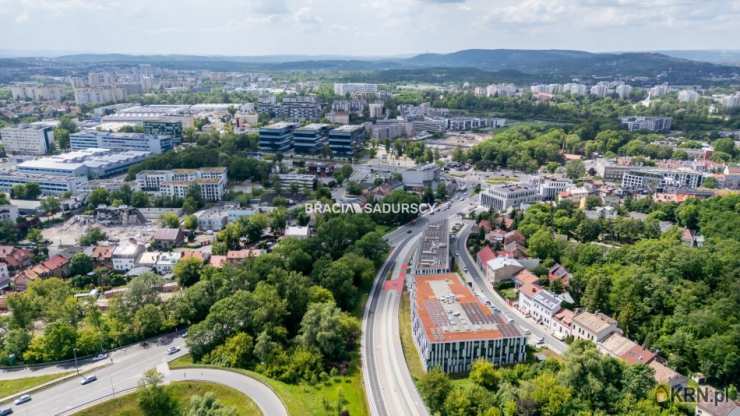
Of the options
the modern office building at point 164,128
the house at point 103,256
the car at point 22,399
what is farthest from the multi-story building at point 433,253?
the modern office building at point 164,128

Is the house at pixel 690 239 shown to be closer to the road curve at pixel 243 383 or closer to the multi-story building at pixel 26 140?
the road curve at pixel 243 383

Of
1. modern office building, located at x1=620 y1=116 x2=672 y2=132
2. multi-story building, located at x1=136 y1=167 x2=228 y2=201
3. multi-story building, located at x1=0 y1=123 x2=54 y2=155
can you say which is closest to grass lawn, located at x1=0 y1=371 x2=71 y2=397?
multi-story building, located at x1=136 y1=167 x2=228 y2=201

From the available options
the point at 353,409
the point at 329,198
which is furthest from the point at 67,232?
the point at 353,409

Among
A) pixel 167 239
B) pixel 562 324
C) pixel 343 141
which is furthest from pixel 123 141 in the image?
pixel 562 324

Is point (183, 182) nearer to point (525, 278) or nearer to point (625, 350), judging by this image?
point (525, 278)

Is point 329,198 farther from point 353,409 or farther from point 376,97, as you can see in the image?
point 376,97

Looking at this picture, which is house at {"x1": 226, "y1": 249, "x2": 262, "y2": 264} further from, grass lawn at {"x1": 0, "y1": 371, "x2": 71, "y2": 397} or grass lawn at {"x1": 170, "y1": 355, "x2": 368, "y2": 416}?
grass lawn at {"x1": 0, "y1": 371, "x2": 71, "y2": 397}

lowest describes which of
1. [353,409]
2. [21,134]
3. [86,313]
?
[353,409]
